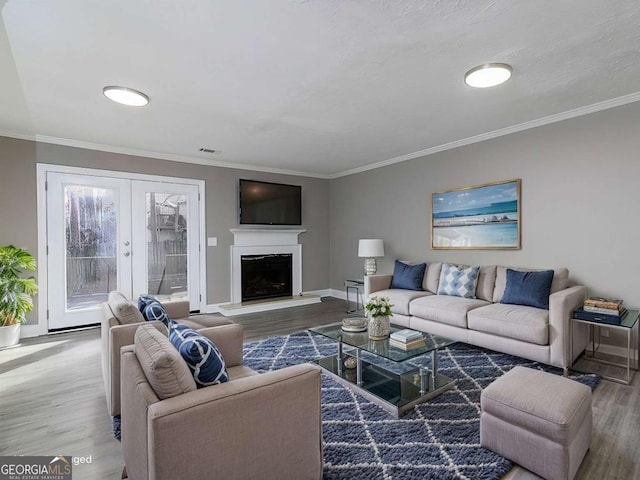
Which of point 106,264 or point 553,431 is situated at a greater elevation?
point 106,264

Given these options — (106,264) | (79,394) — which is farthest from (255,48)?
(106,264)

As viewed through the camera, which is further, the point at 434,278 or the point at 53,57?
the point at 434,278

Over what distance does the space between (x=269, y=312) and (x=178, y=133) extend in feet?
9.78

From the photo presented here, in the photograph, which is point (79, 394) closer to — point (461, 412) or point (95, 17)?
Result: point (95, 17)

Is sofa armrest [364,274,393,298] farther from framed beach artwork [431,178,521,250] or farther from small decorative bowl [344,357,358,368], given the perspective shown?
small decorative bowl [344,357,358,368]

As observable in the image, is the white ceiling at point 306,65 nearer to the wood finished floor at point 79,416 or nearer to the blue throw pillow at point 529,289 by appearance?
the blue throw pillow at point 529,289

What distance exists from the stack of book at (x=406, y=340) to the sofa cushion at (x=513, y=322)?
1.00 metres

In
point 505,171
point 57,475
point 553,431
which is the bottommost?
point 57,475

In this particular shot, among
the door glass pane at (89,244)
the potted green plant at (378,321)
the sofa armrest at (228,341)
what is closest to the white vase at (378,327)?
the potted green plant at (378,321)

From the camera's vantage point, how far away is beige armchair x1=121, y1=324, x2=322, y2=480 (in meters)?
1.16

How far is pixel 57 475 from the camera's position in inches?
67.3

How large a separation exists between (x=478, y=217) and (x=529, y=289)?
123cm

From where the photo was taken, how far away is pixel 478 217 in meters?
4.25

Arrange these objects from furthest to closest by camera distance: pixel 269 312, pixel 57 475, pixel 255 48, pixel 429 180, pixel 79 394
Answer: pixel 269 312, pixel 429 180, pixel 79 394, pixel 255 48, pixel 57 475
